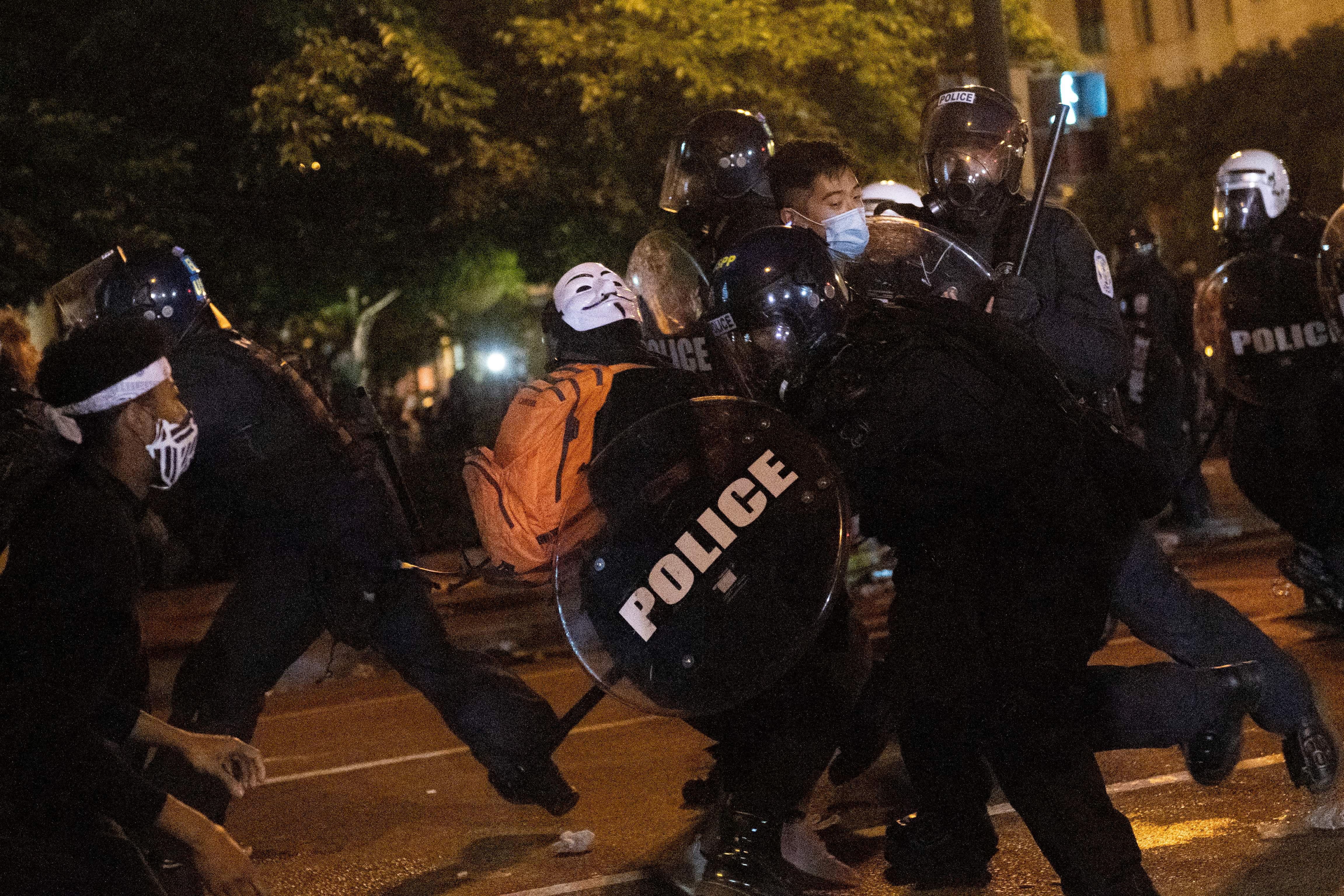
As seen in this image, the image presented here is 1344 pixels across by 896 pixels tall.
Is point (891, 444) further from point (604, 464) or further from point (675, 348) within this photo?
point (675, 348)

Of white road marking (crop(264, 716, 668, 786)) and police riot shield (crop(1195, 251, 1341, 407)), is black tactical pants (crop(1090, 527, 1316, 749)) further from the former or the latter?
white road marking (crop(264, 716, 668, 786))

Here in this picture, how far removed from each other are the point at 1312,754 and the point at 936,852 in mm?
1043

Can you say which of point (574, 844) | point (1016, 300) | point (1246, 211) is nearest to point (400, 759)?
point (574, 844)

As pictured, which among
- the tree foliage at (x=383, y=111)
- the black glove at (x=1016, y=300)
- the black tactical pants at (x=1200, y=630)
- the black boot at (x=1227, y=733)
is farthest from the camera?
the tree foliage at (x=383, y=111)

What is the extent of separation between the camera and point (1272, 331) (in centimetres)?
611

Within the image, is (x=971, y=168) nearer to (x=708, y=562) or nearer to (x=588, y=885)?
(x=708, y=562)

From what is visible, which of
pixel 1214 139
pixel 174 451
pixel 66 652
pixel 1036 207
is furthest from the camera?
pixel 1214 139

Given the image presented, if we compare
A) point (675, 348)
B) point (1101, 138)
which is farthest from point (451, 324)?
point (675, 348)

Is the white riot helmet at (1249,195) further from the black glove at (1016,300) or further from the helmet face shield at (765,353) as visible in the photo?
Answer: the helmet face shield at (765,353)

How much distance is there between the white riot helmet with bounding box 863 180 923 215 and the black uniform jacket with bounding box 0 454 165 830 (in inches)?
140

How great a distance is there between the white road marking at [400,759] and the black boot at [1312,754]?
9.35ft

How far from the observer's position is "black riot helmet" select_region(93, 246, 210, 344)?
4758mm

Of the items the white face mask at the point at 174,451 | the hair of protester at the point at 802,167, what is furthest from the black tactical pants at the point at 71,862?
the hair of protester at the point at 802,167

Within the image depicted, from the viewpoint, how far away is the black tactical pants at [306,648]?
456 cm
